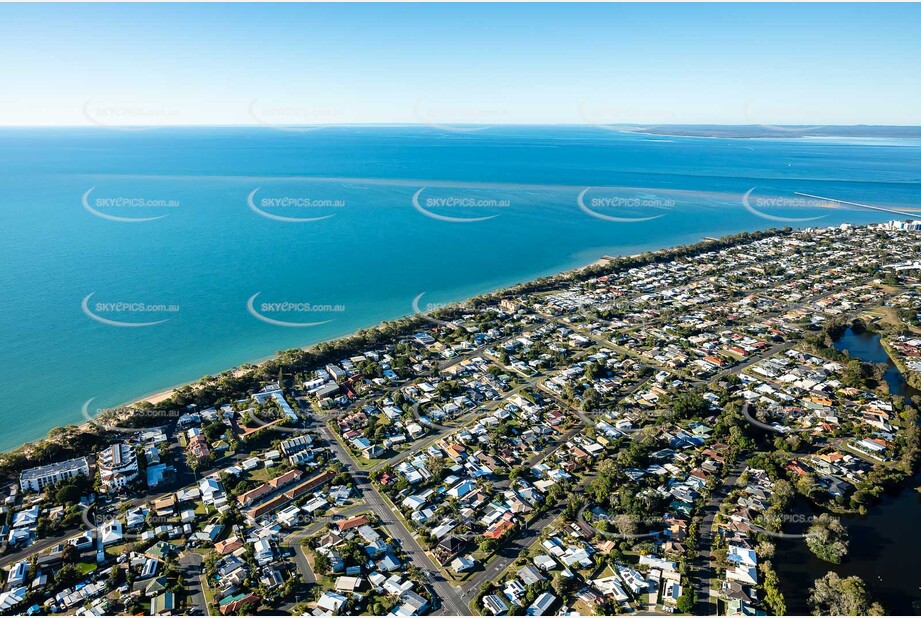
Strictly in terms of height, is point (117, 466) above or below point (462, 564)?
above

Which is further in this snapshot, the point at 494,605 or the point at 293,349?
the point at 293,349

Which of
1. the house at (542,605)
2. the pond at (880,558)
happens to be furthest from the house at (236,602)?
the pond at (880,558)

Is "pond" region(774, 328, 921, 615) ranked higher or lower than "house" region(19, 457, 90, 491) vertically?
lower

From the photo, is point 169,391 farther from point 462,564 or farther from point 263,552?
point 462,564

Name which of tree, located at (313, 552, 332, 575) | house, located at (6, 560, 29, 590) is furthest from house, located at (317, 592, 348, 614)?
house, located at (6, 560, 29, 590)

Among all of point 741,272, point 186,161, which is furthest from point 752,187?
point 186,161

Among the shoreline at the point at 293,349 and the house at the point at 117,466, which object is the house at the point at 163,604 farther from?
the shoreline at the point at 293,349

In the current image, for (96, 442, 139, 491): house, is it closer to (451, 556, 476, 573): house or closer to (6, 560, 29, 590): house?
(6, 560, 29, 590): house

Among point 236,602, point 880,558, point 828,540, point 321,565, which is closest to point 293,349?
point 321,565
